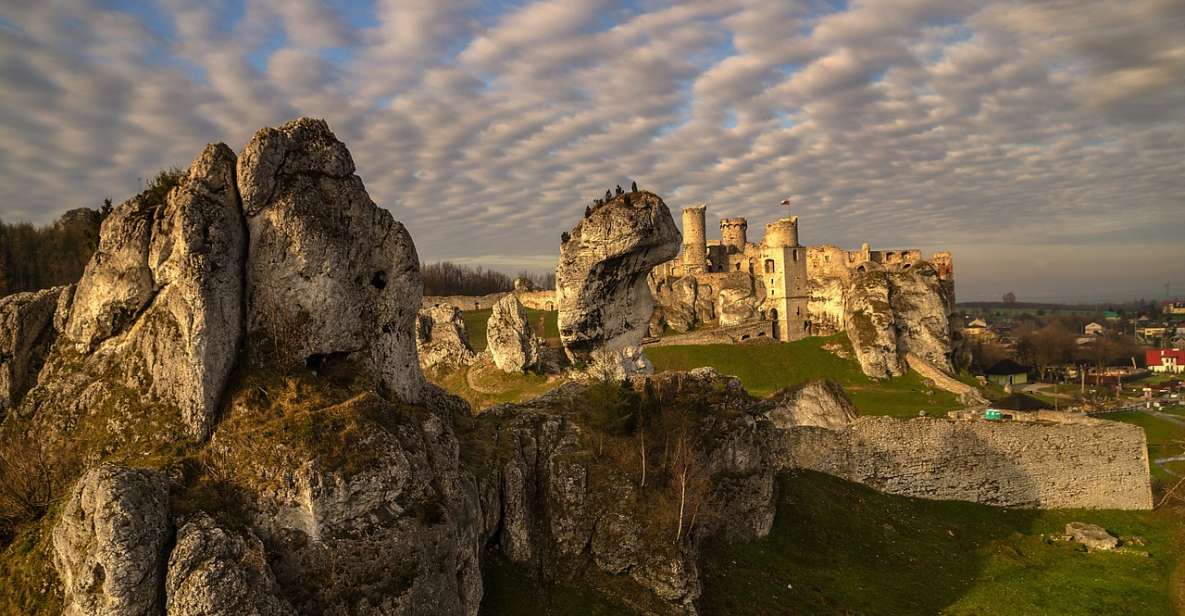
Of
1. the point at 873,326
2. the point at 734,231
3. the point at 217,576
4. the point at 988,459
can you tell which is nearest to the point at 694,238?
the point at 734,231

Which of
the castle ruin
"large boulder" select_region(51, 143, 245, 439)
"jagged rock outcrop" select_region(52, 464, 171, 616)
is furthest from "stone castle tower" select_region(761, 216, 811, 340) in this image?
"jagged rock outcrop" select_region(52, 464, 171, 616)

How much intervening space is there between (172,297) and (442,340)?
43445mm

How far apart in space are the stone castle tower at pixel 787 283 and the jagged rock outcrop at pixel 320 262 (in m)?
71.0

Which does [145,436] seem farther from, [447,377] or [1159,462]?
[1159,462]

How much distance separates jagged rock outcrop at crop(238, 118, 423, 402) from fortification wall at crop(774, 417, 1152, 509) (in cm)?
2256

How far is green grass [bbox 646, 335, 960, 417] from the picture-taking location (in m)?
59.3

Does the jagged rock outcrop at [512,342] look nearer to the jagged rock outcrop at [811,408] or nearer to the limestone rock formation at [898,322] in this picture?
the jagged rock outcrop at [811,408]

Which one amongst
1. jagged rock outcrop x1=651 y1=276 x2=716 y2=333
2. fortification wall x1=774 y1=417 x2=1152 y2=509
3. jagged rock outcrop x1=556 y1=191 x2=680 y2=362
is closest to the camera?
jagged rock outcrop x1=556 y1=191 x2=680 y2=362

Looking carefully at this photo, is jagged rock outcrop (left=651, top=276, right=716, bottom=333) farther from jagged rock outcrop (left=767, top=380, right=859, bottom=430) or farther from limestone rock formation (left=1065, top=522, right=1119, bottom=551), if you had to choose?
limestone rock formation (left=1065, top=522, right=1119, bottom=551)

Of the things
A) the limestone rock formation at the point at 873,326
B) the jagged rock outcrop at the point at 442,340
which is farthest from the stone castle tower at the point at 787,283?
the jagged rock outcrop at the point at 442,340

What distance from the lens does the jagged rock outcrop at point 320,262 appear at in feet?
54.6

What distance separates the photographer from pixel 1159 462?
49344mm

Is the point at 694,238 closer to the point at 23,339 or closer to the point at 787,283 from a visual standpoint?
the point at 787,283

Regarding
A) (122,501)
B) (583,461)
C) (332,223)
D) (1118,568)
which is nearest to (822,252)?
(1118,568)
